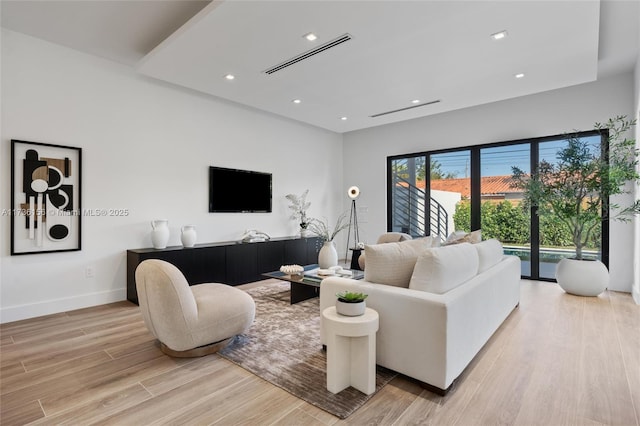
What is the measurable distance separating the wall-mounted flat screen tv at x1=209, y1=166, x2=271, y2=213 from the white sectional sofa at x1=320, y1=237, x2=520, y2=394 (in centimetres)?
317

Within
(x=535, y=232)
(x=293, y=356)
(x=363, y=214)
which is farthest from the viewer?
(x=363, y=214)

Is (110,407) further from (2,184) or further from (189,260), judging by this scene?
(2,184)

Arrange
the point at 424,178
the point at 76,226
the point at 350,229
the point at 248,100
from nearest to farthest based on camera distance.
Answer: the point at 76,226 < the point at 248,100 < the point at 424,178 < the point at 350,229

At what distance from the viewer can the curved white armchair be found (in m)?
2.36

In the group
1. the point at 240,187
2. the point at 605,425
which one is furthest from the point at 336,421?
the point at 240,187

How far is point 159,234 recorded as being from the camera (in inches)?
163

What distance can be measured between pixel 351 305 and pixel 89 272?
3432 mm

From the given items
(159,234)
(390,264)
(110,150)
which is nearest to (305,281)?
(390,264)

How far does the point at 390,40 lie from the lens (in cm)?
314

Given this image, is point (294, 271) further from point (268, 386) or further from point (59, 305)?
point (59, 305)

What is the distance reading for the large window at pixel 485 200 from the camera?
16.6 ft

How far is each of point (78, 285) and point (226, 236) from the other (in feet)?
6.67

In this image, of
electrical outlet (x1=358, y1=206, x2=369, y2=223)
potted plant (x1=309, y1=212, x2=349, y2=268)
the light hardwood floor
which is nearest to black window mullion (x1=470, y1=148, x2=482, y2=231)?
electrical outlet (x1=358, y1=206, x2=369, y2=223)

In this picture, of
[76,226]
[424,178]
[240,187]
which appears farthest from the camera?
[424,178]
